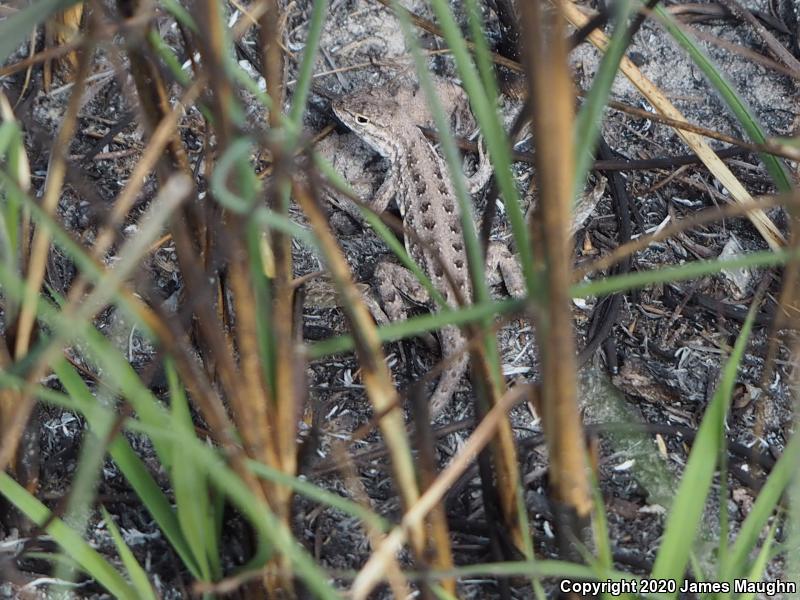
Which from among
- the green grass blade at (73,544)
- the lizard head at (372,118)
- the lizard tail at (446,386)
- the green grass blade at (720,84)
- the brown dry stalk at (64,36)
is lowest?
the green grass blade at (73,544)

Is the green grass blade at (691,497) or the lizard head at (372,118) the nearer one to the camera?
the green grass blade at (691,497)

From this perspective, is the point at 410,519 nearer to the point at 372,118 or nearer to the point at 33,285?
the point at 33,285

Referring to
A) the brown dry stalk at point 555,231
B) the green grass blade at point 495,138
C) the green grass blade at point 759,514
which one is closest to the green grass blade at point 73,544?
the brown dry stalk at point 555,231

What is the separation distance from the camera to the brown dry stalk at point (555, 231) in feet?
4.04

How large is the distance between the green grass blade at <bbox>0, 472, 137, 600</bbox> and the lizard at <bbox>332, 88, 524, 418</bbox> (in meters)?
1.38

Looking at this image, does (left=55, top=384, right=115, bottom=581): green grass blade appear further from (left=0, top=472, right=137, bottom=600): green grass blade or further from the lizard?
the lizard

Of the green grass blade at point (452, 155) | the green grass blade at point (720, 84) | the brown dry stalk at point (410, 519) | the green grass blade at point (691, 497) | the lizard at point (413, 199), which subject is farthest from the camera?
the lizard at point (413, 199)

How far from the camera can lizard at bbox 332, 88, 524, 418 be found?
10.1 feet

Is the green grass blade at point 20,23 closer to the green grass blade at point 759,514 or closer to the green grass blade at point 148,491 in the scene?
the green grass blade at point 148,491

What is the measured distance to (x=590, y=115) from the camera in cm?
144

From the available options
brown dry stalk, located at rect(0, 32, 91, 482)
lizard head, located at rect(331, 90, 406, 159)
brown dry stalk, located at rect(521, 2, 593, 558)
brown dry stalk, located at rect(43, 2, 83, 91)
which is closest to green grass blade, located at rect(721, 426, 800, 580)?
brown dry stalk, located at rect(521, 2, 593, 558)

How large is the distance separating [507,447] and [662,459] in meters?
0.75

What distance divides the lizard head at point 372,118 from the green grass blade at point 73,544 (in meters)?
1.94

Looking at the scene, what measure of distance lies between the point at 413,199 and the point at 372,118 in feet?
1.09
